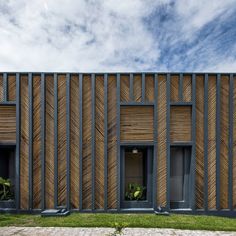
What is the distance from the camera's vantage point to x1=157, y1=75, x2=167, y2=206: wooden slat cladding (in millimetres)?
7727

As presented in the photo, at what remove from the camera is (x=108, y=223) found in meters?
6.34

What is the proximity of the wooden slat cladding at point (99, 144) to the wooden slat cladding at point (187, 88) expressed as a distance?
10.8ft

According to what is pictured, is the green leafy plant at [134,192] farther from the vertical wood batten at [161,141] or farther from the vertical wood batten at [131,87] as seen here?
the vertical wood batten at [131,87]

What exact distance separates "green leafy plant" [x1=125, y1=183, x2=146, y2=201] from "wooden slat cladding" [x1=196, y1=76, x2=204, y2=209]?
85.3 inches

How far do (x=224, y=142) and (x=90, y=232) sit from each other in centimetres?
592

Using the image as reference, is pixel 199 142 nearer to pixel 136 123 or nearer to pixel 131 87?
pixel 136 123

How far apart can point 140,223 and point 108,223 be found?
104cm

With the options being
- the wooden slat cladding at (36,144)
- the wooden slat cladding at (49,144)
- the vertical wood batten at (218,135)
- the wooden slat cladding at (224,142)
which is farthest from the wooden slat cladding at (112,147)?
the wooden slat cladding at (224,142)

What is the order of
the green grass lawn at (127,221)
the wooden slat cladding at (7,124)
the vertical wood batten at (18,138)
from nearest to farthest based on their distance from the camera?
the green grass lawn at (127,221) < the vertical wood batten at (18,138) < the wooden slat cladding at (7,124)

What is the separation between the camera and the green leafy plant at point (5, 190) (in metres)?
7.73

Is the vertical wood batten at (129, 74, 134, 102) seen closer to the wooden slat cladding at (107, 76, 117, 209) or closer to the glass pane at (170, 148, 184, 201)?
the wooden slat cladding at (107, 76, 117, 209)

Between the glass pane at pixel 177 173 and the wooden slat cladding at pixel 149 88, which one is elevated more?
the wooden slat cladding at pixel 149 88

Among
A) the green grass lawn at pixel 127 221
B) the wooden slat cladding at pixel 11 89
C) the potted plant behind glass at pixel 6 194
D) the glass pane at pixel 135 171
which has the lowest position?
the green grass lawn at pixel 127 221

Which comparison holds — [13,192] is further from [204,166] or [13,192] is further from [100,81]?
[204,166]
